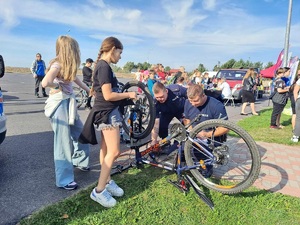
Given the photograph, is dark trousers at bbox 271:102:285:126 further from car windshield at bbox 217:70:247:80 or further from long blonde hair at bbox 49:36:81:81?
car windshield at bbox 217:70:247:80

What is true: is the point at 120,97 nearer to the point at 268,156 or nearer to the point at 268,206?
the point at 268,206

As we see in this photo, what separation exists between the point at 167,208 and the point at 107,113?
1.26 meters

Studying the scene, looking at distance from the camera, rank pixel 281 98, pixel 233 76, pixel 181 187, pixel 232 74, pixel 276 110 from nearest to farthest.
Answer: pixel 181 187 < pixel 281 98 < pixel 276 110 < pixel 233 76 < pixel 232 74

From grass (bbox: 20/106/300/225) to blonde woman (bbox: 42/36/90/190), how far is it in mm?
384

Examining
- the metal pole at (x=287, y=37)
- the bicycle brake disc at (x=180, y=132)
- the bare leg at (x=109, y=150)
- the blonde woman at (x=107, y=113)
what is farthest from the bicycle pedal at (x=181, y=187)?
the metal pole at (x=287, y=37)

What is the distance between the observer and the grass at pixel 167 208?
2.52m

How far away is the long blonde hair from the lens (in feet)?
9.29

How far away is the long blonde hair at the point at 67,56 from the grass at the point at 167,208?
57.2 inches

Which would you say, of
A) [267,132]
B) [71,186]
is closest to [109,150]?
[71,186]

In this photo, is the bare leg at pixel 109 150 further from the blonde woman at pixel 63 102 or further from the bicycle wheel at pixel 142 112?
the bicycle wheel at pixel 142 112

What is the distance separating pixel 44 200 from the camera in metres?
2.79

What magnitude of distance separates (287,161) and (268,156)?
328 mm

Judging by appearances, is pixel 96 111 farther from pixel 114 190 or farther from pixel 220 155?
pixel 220 155

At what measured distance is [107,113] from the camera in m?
2.68
